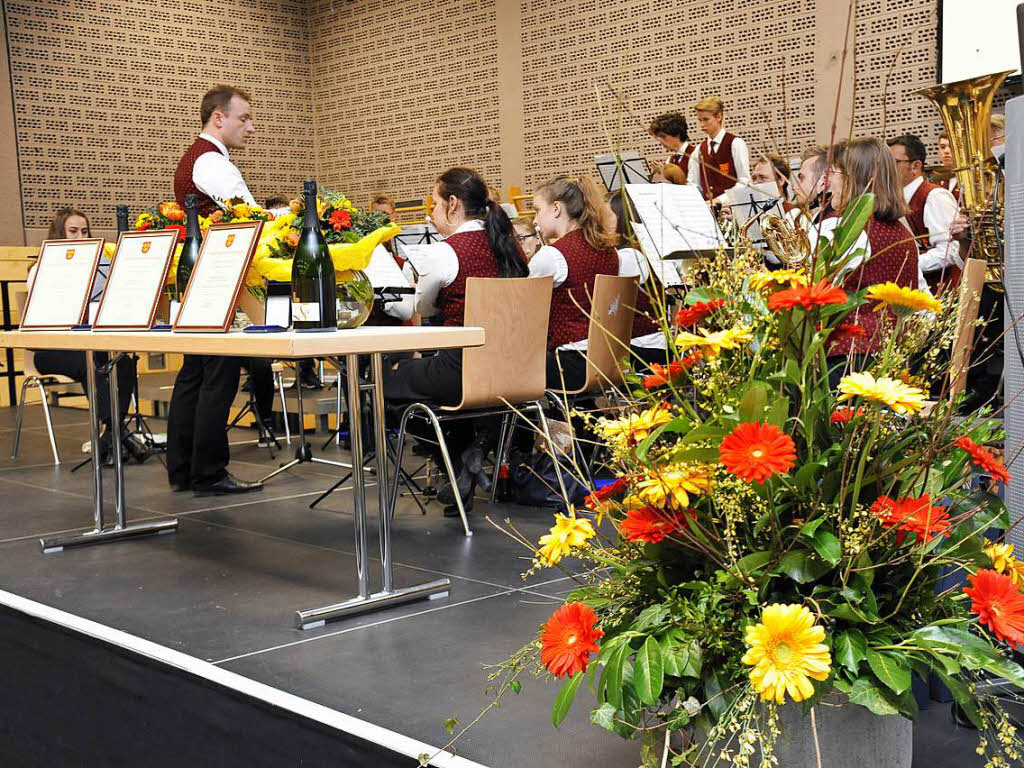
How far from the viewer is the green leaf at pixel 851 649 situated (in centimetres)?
115

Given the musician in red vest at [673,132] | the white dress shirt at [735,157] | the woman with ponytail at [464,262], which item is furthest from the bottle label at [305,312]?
the musician in red vest at [673,132]

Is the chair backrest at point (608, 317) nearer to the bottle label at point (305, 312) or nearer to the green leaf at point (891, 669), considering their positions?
the bottle label at point (305, 312)

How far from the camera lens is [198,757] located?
190cm

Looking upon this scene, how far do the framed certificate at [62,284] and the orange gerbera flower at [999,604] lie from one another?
8.55 ft

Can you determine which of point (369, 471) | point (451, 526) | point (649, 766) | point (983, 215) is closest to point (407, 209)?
point (369, 471)

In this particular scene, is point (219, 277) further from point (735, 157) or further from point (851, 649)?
point (735, 157)

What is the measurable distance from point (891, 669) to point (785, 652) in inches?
5.3

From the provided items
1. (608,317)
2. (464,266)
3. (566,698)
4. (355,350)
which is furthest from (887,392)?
(464,266)

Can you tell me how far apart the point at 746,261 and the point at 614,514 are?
0.38 metres

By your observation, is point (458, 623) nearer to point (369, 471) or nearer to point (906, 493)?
point (906, 493)

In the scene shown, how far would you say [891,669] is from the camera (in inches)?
44.9

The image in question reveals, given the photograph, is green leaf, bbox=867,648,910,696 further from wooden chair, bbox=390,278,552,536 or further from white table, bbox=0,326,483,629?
wooden chair, bbox=390,278,552,536

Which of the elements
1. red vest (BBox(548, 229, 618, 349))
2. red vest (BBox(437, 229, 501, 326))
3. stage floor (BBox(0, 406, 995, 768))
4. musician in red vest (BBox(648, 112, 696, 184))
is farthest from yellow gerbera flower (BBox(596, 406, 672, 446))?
musician in red vest (BBox(648, 112, 696, 184))

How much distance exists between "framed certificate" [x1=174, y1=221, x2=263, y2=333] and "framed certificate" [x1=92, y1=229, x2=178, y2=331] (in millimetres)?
216
